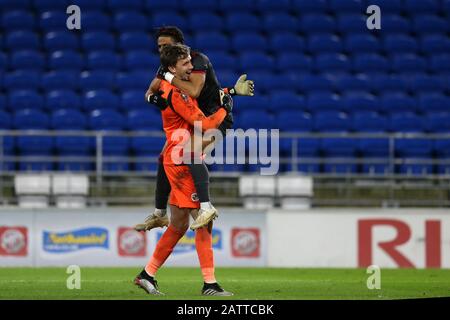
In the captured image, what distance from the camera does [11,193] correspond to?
14914 millimetres

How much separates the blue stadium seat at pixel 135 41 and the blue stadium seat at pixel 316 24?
3231 mm

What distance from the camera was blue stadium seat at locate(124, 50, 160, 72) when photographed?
18828mm

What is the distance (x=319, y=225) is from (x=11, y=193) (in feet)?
15.8

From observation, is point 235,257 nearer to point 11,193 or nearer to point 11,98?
point 11,193

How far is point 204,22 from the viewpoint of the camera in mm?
20047

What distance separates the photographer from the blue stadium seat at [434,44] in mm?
19922

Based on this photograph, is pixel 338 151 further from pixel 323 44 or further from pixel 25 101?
pixel 25 101

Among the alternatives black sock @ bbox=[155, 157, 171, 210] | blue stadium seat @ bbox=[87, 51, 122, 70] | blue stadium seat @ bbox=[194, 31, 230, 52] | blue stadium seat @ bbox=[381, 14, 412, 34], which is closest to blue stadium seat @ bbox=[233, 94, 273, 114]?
blue stadium seat @ bbox=[194, 31, 230, 52]

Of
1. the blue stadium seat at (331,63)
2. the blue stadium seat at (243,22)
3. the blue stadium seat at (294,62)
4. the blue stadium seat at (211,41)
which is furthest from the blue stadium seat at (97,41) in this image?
the blue stadium seat at (331,63)

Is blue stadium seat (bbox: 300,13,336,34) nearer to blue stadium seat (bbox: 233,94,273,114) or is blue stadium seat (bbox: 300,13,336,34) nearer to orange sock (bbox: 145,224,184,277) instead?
blue stadium seat (bbox: 233,94,273,114)

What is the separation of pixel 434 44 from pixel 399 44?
733mm

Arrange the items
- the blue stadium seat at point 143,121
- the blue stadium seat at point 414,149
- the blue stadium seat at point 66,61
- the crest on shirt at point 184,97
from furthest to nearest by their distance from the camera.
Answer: the blue stadium seat at point 66,61
the blue stadium seat at point 143,121
the blue stadium seat at point 414,149
the crest on shirt at point 184,97

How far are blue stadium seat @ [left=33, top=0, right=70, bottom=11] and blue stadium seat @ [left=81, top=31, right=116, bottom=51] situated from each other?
2.57 ft

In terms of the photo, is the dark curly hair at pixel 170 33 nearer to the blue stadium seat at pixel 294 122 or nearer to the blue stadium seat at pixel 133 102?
the blue stadium seat at pixel 294 122
